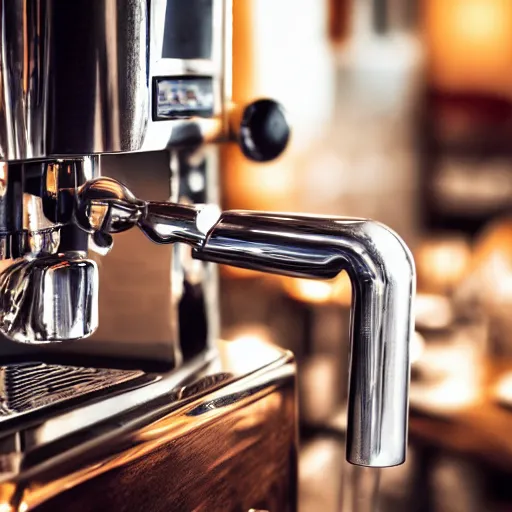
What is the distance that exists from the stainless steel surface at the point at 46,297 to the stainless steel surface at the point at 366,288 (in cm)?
8

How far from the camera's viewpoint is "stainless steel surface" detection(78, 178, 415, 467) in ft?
1.40

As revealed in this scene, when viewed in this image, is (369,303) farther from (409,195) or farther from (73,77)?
(409,195)

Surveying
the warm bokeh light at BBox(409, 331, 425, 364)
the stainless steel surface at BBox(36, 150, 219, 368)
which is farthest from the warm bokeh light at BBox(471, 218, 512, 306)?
the stainless steel surface at BBox(36, 150, 219, 368)

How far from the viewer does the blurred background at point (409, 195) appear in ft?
6.06

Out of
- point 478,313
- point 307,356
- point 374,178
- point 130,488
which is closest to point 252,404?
point 130,488

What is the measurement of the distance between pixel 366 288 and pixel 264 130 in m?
0.17

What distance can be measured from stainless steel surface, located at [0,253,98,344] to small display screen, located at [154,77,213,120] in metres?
0.10

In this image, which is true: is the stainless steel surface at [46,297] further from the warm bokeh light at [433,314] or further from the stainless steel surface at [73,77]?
the warm bokeh light at [433,314]

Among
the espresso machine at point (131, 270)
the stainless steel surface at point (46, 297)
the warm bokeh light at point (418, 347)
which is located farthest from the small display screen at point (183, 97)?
the warm bokeh light at point (418, 347)

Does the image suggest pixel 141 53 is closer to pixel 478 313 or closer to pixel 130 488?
pixel 130 488

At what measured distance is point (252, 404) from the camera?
54 centimetres

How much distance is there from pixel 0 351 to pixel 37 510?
147 millimetres

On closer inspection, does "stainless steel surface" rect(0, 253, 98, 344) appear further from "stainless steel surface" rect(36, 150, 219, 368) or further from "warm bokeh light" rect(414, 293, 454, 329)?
"warm bokeh light" rect(414, 293, 454, 329)

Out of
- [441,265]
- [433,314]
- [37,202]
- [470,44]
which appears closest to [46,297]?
[37,202]
